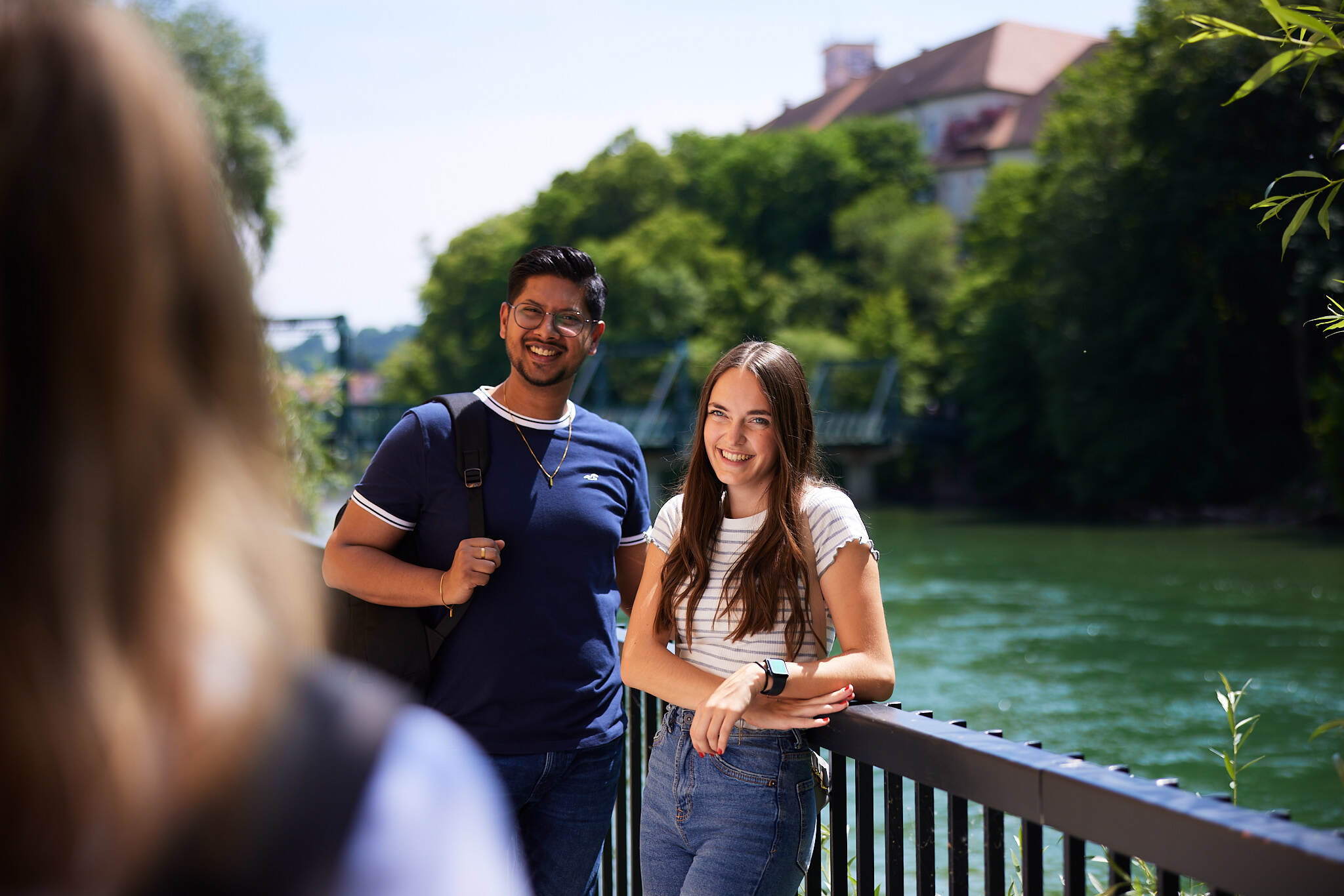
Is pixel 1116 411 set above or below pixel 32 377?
below

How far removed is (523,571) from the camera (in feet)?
8.20

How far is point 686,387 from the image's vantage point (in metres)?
44.7

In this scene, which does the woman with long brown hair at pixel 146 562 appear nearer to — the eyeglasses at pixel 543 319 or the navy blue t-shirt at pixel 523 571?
the navy blue t-shirt at pixel 523 571

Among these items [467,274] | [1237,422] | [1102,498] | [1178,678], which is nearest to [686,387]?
[1102,498]

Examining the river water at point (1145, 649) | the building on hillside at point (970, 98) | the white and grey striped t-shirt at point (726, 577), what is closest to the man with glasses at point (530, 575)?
the white and grey striped t-shirt at point (726, 577)

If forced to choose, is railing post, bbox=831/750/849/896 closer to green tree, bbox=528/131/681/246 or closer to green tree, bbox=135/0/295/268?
green tree, bbox=135/0/295/268

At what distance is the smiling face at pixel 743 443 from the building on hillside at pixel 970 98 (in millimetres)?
58604

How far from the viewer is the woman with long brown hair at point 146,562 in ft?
1.51

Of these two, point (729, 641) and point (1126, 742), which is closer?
point (729, 641)

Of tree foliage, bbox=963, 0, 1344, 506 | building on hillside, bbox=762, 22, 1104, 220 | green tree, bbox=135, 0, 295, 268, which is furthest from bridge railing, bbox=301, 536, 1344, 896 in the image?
building on hillside, bbox=762, 22, 1104, 220

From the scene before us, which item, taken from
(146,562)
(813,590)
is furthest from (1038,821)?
(146,562)

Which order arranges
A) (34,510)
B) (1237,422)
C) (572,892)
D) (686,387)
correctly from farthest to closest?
1. (686,387)
2. (1237,422)
3. (572,892)
4. (34,510)

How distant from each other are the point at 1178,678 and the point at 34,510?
14876 millimetres

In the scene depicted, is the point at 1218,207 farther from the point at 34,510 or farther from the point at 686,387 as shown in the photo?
the point at 34,510
